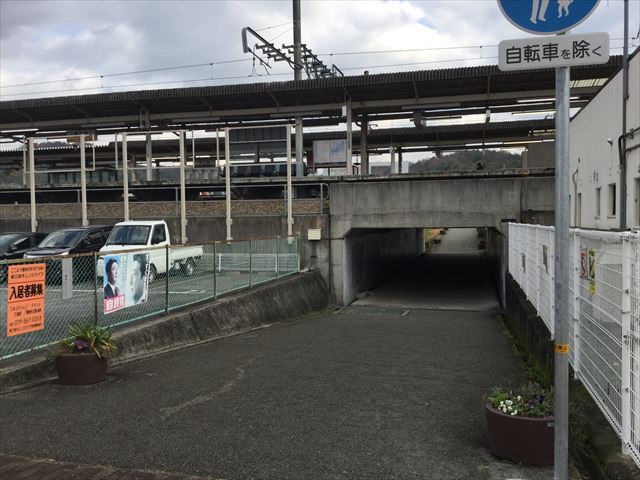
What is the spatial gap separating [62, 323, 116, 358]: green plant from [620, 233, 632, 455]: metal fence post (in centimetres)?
602

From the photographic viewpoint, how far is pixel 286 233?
20.9m

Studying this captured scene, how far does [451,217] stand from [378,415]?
600 inches

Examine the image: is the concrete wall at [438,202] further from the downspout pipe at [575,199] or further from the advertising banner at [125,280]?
the advertising banner at [125,280]

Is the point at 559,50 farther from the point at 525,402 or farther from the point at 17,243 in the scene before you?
the point at 17,243

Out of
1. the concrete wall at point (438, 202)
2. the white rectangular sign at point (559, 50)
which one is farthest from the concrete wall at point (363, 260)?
the white rectangular sign at point (559, 50)

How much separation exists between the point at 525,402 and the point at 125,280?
6824 millimetres

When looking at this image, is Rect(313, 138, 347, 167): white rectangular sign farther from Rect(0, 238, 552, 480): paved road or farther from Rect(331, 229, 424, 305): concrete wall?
Rect(0, 238, 552, 480): paved road

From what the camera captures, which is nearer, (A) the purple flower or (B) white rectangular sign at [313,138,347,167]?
(A) the purple flower

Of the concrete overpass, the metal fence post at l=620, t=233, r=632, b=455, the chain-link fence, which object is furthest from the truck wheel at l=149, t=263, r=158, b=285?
the concrete overpass

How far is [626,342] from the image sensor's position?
394 centimetres

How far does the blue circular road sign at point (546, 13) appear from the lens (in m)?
2.90

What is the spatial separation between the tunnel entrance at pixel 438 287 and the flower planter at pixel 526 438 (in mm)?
15600

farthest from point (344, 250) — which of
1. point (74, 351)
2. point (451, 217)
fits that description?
point (74, 351)

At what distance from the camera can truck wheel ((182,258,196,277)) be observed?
445 inches
